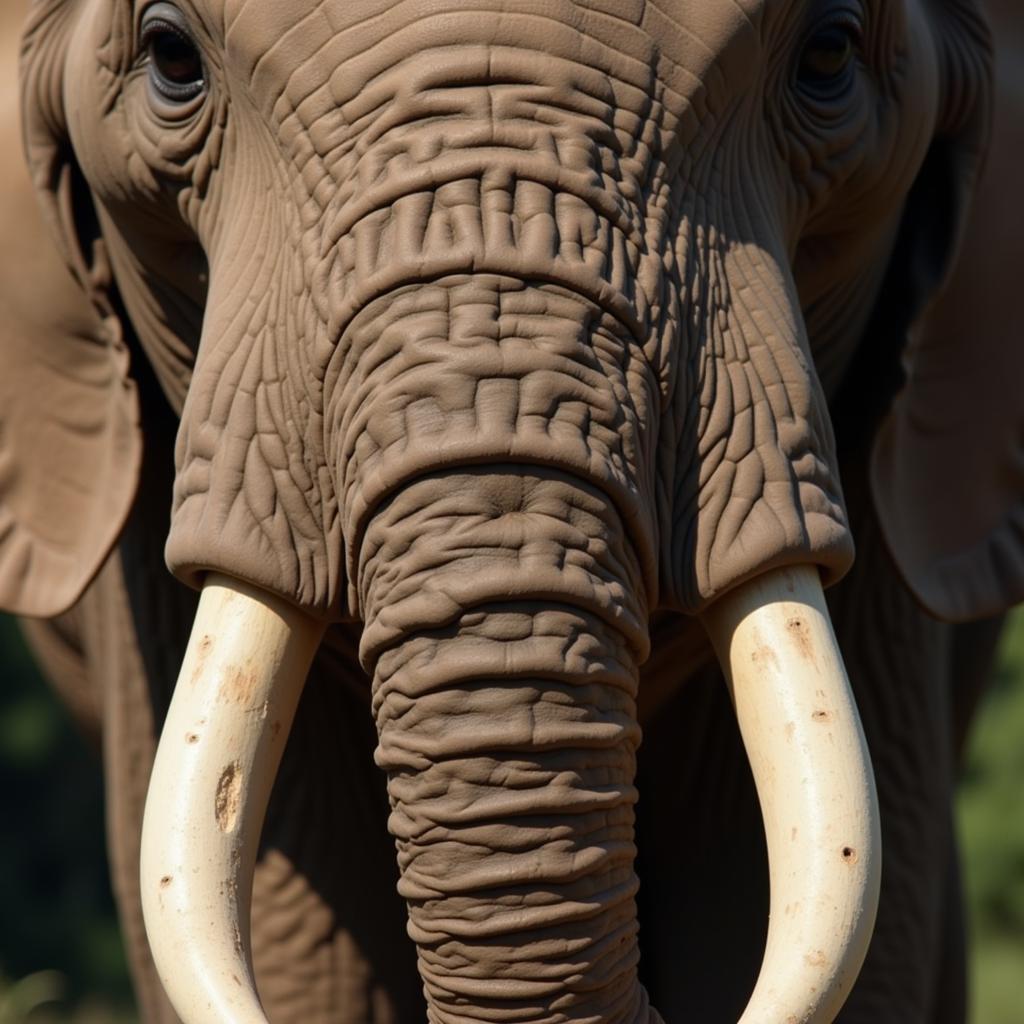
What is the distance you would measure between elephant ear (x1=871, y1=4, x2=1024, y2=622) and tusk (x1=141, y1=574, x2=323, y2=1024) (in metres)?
0.75

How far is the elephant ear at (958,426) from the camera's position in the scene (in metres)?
2.40

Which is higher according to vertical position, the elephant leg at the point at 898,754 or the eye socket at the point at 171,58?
the eye socket at the point at 171,58

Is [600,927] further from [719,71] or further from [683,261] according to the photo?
[719,71]

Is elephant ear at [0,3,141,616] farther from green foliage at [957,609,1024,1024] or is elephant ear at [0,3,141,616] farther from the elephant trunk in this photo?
green foliage at [957,609,1024,1024]

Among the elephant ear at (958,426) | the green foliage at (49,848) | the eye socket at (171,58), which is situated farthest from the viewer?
the green foliage at (49,848)

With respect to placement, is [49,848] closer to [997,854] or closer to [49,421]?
[997,854]

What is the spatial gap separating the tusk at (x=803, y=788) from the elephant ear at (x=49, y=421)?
837 mm

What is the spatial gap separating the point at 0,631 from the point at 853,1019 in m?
5.13

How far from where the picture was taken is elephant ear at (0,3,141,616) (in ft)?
8.23

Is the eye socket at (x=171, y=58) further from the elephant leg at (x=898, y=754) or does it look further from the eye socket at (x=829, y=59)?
the elephant leg at (x=898, y=754)

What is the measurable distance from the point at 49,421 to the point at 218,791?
0.87 m

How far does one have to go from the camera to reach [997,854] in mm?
6023

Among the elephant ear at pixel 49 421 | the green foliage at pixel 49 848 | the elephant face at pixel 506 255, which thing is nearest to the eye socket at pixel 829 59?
the elephant face at pixel 506 255

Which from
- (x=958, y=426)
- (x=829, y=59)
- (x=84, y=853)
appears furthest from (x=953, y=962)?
(x=84, y=853)
